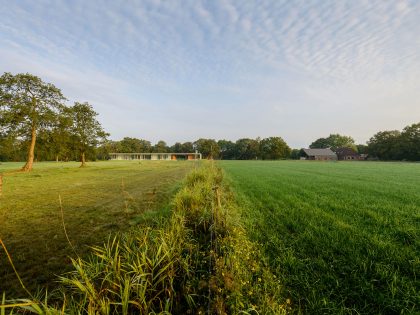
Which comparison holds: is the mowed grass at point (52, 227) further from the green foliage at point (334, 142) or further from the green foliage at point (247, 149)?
the green foliage at point (334, 142)

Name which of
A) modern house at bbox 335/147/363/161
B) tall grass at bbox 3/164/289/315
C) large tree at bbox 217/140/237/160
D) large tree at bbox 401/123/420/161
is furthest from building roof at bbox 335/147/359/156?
tall grass at bbox 3/164/289/315

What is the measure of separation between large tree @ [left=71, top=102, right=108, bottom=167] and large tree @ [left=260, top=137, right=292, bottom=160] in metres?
68.3

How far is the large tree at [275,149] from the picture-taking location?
90875 millimetres

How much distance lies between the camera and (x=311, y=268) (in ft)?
11.9

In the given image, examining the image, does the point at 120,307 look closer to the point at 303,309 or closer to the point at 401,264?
the point at 303,309

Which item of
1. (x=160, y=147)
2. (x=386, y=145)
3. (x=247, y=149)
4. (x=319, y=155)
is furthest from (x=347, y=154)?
(x=160, y=147)

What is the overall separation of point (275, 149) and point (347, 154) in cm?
2903

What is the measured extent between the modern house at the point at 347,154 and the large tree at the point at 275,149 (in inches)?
829

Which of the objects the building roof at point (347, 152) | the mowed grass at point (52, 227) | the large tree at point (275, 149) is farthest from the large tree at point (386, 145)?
the mowed grass at point (52, 227)

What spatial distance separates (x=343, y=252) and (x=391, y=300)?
47.9 inches

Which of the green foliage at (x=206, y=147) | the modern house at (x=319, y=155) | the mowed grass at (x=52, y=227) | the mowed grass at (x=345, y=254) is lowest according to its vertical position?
the mowed grass at (x=52, y=227)

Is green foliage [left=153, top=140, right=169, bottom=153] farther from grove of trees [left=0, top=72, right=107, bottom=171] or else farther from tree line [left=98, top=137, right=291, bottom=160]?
grove of trees [left=0, top=72, right=107, bottom=171]

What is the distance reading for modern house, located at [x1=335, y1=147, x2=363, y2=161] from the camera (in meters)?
88.4

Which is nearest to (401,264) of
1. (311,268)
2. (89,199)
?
(311,268)
